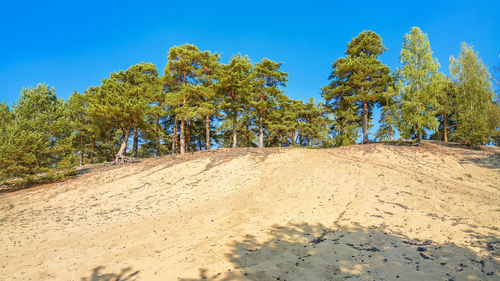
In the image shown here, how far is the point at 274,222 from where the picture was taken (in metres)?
6.94

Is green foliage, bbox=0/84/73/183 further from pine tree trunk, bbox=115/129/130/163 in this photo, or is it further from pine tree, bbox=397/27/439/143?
pine tree, bbox=397/27/439/143

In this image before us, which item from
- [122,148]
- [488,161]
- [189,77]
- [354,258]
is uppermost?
[189,77]

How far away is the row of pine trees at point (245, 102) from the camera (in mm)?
16031

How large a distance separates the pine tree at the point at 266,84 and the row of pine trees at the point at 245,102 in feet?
0.37

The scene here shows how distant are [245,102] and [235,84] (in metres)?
2.07

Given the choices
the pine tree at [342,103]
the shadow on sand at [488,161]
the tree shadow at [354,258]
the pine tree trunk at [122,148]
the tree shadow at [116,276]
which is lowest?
the tree shadow at [116,276]

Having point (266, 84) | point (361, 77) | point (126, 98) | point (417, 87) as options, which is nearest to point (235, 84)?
point (266, 84)

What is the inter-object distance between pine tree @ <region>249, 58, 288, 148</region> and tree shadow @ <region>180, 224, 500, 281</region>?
1776 centimetres

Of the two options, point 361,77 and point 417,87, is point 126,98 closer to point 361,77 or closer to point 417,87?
point 361,77

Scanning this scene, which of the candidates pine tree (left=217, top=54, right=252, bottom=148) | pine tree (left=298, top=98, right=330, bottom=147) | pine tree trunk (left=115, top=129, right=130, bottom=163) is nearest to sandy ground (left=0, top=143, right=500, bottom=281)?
pine tree trunk (left=115, top=129, right=130, bottom=163)

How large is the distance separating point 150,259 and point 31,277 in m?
2.89

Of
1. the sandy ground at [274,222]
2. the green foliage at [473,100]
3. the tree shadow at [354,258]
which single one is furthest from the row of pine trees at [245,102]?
the tree shadow at [354,258]

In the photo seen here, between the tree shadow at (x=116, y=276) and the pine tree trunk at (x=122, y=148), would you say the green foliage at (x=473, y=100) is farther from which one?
the pine tree trunk at (x=122, y=148)

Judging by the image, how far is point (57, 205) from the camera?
40.0 feet
